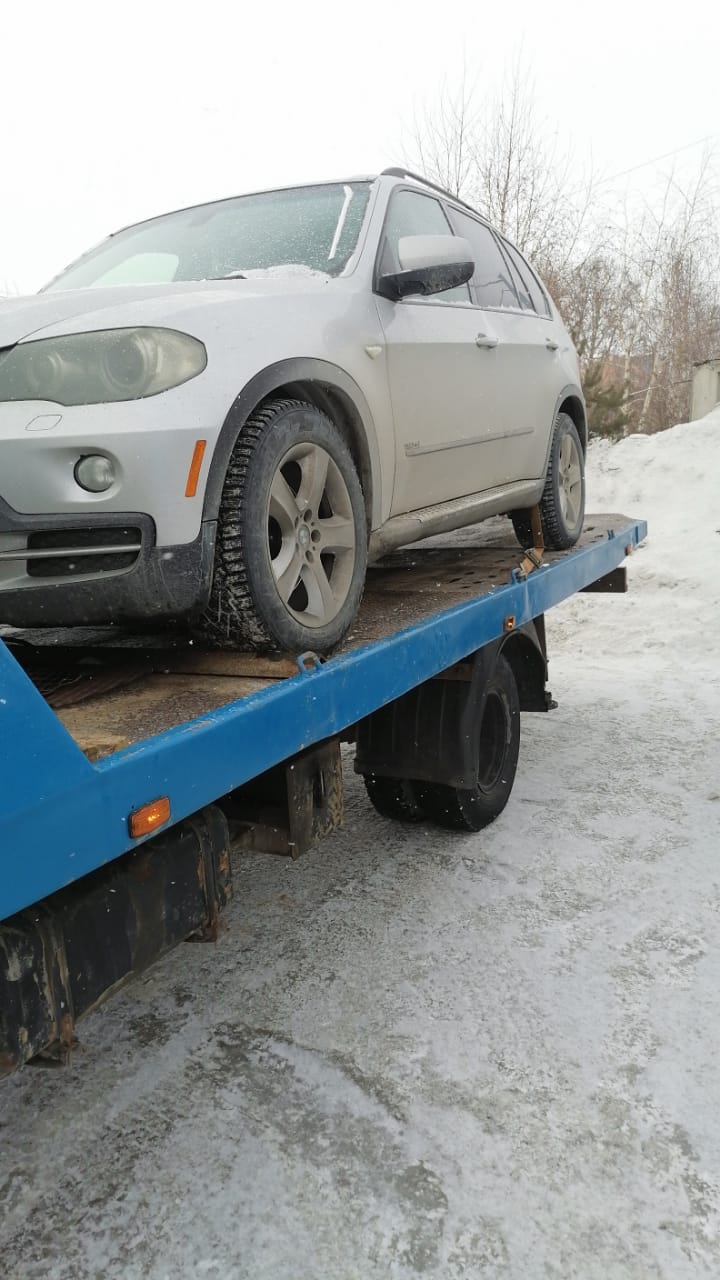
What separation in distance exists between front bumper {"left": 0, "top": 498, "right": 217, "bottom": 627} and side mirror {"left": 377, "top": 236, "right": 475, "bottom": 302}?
58.0 inches

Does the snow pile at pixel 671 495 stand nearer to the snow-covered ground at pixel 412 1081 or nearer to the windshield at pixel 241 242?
the snow-covered ground at pixel 412 1081

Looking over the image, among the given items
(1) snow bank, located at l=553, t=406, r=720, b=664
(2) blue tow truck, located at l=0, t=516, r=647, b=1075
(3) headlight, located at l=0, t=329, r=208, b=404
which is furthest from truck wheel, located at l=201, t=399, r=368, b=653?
(1) snow bank, located at l=553, t=406, r=720, b=664

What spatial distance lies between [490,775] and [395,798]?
1.56 feet

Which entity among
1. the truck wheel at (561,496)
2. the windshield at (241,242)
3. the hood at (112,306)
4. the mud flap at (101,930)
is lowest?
the mud flap at (101,930)

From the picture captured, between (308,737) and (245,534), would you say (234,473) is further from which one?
(308,737)

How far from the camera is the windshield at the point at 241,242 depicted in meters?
3.37

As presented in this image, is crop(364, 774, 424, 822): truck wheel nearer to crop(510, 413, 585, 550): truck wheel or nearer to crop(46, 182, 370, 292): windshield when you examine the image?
crop(510, 413, 585, 550): truck wheel

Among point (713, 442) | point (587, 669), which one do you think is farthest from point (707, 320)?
point (587, 669)

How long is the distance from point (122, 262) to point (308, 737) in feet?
7.52

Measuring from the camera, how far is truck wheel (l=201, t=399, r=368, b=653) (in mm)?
2406

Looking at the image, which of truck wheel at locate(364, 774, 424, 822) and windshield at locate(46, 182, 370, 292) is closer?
windshield at locate(46, 182, 370, 292)

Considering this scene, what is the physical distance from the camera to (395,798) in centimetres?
413

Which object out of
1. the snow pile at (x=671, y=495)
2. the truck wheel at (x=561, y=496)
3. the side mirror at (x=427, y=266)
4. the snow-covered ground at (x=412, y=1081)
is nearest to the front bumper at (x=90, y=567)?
the snow-covered ground at (x=412, y=1081)

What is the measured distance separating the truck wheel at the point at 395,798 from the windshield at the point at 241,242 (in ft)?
6.74
